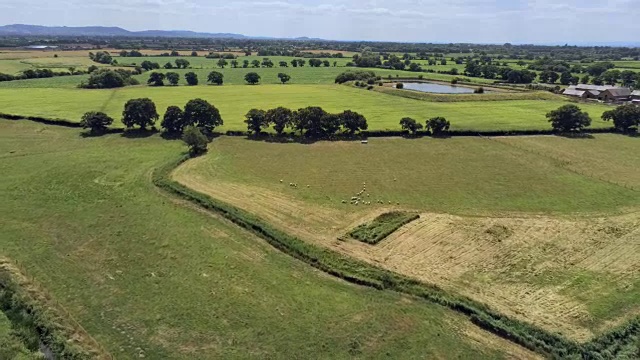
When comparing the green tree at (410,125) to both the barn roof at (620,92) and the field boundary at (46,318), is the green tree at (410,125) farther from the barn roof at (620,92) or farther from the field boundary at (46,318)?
the barn roof at (620,92)

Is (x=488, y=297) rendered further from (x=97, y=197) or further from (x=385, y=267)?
(x=97, y=197)

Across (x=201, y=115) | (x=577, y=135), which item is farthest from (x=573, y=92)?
(x=201, y=115)

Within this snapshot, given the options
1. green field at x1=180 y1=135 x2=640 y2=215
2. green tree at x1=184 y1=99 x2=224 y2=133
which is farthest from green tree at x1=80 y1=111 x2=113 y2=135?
green field at x1=180 y1=135 x2=640 y2=215

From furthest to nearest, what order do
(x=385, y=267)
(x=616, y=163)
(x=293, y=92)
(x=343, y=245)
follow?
(x=293, y=92)
(x=616, y=163)
(x=343, y=245)
(x=385, y=267)

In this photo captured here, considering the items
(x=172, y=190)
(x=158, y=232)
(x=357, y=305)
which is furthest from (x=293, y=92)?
(x=357, y=305)

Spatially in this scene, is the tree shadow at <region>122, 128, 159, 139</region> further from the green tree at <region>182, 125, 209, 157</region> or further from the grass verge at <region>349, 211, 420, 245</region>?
the grass verge at <region>349, 211, 420, 245</region>

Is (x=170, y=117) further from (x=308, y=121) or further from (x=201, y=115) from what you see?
(x=308, y=121)
